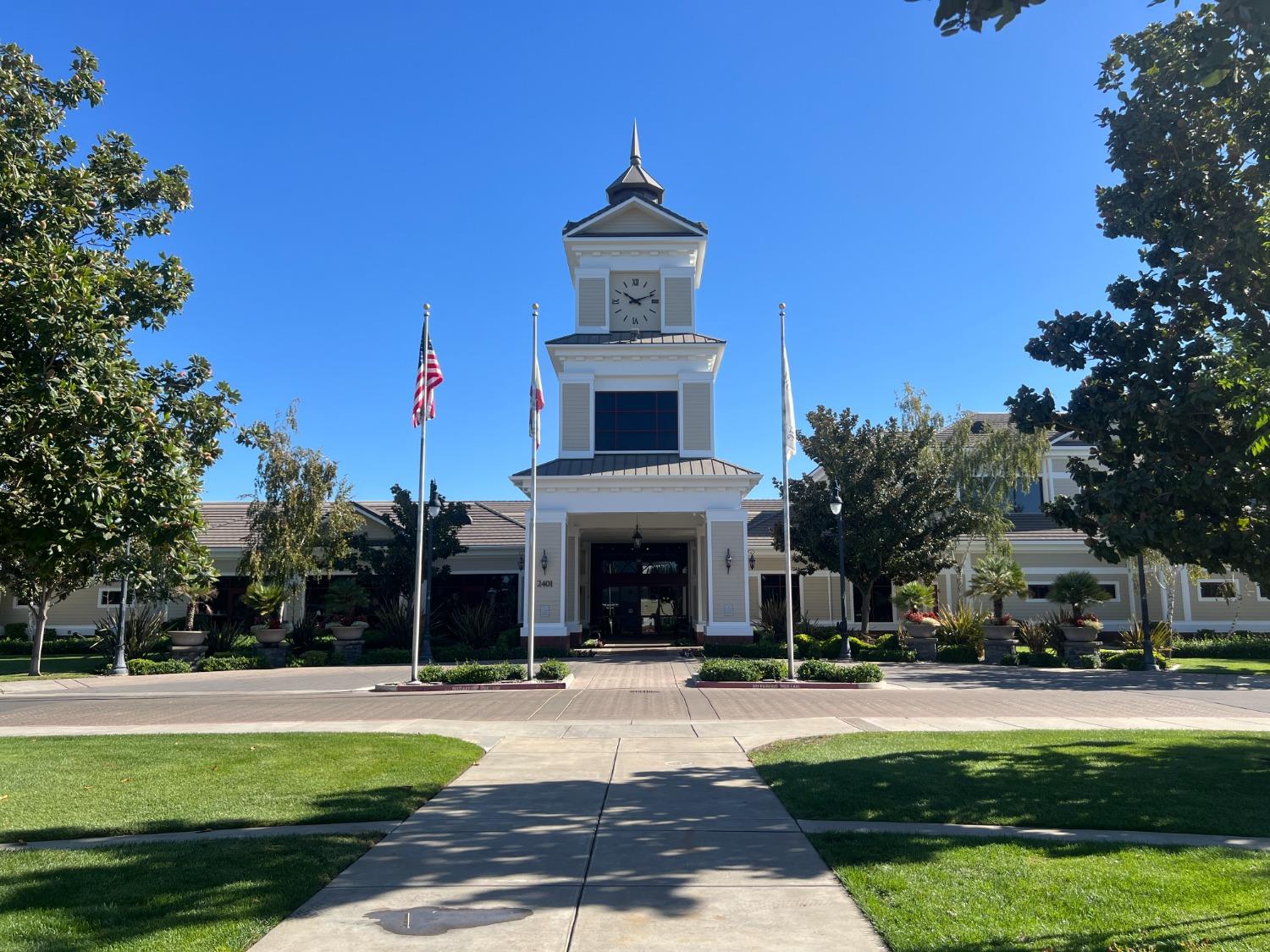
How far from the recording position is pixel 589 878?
5543 mm

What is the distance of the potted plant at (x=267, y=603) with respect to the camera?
1086 inches

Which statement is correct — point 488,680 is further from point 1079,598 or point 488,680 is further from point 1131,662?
point 1131,662

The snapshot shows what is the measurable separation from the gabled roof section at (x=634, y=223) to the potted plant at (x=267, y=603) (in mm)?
16020

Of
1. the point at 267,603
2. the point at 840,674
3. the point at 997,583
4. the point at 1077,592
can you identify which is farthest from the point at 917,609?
the point at 267,603

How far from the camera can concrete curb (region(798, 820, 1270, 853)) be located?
6.33 meters

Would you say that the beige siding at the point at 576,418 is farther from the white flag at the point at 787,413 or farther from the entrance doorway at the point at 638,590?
the white flag at the point at 787,413

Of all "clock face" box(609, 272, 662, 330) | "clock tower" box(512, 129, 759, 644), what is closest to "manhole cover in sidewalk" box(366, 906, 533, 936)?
"clock tower" box(512, 129, 759, 644)

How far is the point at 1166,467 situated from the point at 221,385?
13.5 meters

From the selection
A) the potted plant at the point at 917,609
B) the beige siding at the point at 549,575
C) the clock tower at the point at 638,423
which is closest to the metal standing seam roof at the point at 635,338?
the clock tower at the point at 638,423

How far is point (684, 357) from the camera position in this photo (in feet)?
99.7

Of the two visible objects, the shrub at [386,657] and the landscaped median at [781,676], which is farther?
the shrub at [386,657]

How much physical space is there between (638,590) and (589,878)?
97.8ft

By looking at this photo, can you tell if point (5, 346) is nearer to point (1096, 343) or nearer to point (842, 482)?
point (1096, 343)

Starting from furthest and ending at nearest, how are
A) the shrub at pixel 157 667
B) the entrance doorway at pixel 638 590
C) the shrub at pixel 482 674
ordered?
the entrance doorway at pixel 638 590
the shrub at pixel 157 667
the shrub at pixel 482 674
